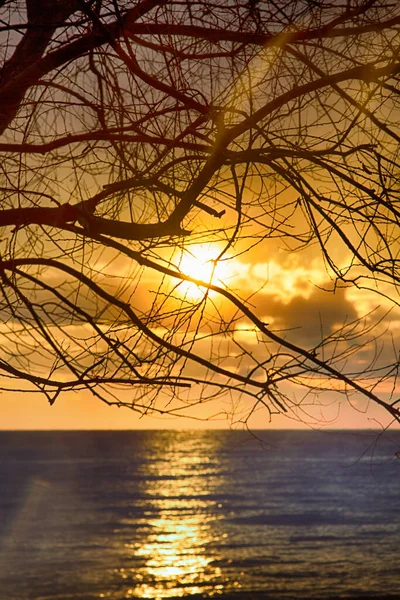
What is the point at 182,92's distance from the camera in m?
4.21

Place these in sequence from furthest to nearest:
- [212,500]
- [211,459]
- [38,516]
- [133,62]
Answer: [211,459] → [212,500] → [38,516] → [133,62]

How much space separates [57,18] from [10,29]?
0.61 m

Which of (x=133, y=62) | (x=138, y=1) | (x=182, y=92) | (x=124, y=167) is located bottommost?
(x=124, y=167)

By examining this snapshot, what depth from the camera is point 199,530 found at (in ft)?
153

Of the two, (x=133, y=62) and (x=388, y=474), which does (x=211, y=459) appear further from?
(x=133, y=62)

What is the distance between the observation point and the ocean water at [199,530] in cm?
3128

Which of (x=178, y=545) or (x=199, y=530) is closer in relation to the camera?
(x=178, y=545)

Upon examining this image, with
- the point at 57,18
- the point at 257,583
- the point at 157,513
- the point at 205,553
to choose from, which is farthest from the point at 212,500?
the point at 57,18

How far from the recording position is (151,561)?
37.0 meters

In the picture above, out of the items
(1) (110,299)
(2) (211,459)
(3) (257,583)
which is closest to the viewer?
(1) (110,299)

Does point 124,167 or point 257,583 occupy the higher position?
point 124,167

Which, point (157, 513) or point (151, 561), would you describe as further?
point (157, 513)

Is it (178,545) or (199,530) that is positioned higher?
(199,530)

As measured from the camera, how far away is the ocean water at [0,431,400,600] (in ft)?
103
